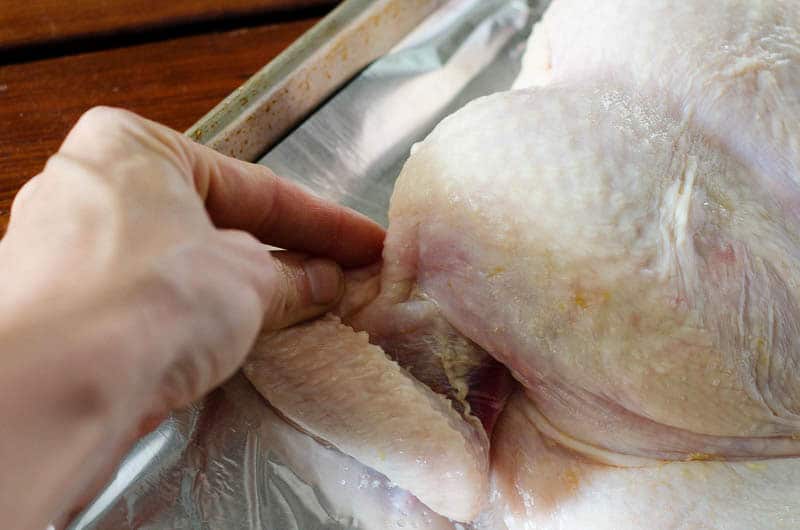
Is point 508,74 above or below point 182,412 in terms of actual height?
above

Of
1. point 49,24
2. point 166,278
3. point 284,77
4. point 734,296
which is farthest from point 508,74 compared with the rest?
point 166,278

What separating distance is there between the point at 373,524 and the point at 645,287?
0.41m

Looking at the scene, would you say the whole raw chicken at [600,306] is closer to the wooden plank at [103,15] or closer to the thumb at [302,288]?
the thumb at [302,288]

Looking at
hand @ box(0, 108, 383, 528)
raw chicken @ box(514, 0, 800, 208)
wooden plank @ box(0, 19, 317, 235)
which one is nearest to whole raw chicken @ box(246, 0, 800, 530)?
raw chicken @ box(514, 0, 800, 208)

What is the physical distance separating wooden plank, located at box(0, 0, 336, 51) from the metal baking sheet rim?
0.20m

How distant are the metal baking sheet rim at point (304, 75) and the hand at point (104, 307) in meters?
0.54

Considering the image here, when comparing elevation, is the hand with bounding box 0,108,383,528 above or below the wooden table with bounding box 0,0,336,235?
above

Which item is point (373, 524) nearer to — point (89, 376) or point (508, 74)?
point (89, 376)

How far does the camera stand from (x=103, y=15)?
1.47 meters

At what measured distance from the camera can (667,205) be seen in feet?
2.53

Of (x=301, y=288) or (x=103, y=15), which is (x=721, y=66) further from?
(x=103, y=15)

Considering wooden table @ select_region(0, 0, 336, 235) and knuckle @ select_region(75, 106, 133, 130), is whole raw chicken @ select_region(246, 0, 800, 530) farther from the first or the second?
wooden table @ select_region(0, 0, 336, 235)

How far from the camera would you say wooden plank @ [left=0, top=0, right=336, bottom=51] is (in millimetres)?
1439

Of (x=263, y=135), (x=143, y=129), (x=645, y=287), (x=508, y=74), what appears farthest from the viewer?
(x=508, y=74)
